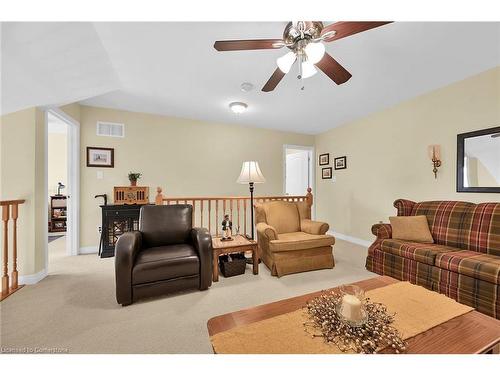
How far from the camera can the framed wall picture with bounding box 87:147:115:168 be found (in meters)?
3.39

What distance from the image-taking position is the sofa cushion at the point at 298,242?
8.11 ft

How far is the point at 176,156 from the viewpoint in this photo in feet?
12.9

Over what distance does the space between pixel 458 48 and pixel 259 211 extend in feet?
8.89

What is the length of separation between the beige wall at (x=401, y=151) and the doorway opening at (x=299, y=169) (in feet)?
1.58

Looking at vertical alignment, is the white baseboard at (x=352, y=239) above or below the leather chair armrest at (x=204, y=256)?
below

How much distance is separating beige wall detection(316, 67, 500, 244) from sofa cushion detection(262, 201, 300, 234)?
1645 millimetres

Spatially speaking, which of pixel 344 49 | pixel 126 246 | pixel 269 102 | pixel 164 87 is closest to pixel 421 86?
pixel 344 49

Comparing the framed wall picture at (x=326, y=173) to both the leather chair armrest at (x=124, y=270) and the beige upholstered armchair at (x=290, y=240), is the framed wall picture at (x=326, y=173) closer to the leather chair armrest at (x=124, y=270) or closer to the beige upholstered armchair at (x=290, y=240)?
the beige upholstered armchair at (x=290, y=240)

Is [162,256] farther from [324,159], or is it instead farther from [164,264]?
[324,159]

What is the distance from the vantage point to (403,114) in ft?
10.6

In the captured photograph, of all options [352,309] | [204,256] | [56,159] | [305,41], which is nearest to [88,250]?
[204,256]

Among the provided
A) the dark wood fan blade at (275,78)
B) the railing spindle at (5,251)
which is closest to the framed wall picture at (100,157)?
the railing spindle at (5,251)

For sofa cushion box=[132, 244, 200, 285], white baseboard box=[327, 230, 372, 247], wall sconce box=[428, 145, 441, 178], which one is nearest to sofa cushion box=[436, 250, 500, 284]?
wall sconce box=[428, 145, 441, 178]

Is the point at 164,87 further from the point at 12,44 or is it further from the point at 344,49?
the point at 344,49
